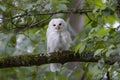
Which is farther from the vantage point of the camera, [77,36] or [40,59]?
[77,36]

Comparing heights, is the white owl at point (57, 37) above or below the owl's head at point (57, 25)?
below

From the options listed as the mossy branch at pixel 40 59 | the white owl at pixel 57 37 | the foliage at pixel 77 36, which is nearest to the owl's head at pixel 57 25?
the white owl at pixel 57 37

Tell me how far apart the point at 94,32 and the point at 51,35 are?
3.50ft

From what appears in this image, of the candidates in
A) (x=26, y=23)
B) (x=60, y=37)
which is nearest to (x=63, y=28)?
(x=60, y=37)

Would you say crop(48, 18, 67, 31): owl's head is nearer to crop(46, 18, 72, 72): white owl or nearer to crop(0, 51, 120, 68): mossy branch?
crop(46, 18, 72, 72): white owl

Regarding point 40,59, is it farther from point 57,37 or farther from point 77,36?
point 57,37

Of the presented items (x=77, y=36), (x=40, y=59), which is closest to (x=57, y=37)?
(x=77, y=36)

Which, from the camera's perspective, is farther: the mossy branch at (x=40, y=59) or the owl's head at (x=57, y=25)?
the owl's head at (x=57, y=25)

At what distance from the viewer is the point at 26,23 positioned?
546cm

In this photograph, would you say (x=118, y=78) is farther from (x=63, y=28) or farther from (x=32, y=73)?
(x=32, y=73)

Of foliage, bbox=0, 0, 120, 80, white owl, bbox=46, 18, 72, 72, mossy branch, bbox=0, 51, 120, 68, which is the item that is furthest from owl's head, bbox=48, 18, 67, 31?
mossy branch, bbox=0, 51, 120, 68

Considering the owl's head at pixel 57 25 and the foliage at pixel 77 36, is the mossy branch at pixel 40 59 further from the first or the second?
the owl's head at pixel 57 25

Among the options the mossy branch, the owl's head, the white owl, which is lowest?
the mossy branch

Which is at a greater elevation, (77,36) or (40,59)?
(77,36)
